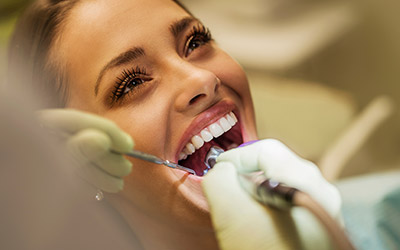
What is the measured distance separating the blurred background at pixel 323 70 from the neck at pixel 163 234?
2.26 ft

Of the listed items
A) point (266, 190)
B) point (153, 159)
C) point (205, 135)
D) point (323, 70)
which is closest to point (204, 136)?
point (205, 135)

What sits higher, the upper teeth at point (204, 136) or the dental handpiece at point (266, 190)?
the upper teeth at point (204, 136)

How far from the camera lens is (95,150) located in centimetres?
64

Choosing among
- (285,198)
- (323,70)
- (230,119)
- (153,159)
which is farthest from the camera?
(323,70)

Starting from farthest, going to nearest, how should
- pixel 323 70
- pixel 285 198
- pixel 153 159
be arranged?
1. pixel 323 70
2. pixel 153 159
3. pixel 285 198

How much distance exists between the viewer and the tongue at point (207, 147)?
0.85 m

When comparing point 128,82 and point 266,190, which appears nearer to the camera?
point 266,190

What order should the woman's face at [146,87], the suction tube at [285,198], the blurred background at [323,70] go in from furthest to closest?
1. the blurred background at [323,70]
2. the woman's face at [146,87]
3. the suction tube at [285,198]

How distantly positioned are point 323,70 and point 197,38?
0.94 m

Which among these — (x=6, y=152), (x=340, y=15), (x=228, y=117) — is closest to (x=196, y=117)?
(x=228, y=117)

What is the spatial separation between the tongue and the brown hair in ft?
0.80

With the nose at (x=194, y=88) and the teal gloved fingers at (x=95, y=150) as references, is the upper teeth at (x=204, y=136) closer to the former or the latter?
the nose at (x=194, y=88)

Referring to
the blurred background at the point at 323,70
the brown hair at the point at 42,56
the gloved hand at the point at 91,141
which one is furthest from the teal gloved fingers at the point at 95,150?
the blurred background at the point at 323,70

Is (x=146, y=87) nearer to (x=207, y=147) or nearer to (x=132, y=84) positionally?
(x=132, y=84)
